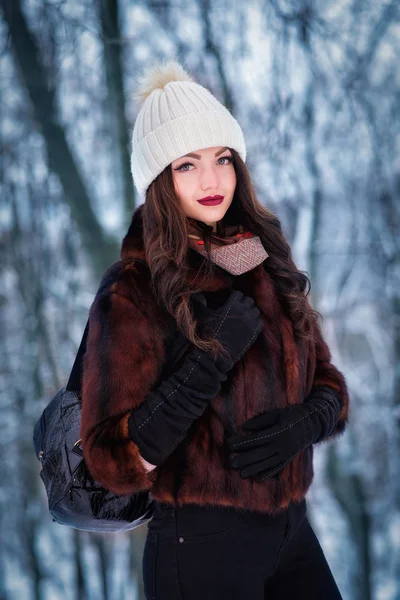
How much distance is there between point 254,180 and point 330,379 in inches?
45.3

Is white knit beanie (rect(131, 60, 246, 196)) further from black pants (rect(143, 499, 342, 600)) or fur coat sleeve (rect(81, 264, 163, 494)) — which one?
black pants (rect(143, 499, 342, 600))

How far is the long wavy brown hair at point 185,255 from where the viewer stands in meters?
1.42

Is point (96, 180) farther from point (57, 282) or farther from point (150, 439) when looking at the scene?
point (150, 439)

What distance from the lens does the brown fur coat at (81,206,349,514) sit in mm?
1344

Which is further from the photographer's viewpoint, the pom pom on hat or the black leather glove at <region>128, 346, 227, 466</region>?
the pom pom on hat

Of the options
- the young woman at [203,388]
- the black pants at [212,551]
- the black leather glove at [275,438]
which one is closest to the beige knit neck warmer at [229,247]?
the young woman at [203,388]

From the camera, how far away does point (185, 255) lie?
60.1 inches

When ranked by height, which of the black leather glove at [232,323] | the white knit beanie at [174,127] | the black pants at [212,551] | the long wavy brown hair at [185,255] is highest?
the white knit beanie at [174,127]

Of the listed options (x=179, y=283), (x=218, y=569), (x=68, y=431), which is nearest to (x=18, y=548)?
(x=68, y=431)

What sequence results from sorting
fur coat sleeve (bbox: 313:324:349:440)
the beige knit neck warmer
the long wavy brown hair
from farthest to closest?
fur coat sleeve (bbox: 313:324:349:440)
the beige knit neck warmer
the long wavy brown hair

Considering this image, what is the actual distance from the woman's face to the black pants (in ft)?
2.30

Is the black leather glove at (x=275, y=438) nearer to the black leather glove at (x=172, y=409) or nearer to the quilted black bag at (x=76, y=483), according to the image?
the black leather glove at (x=172, y=409)

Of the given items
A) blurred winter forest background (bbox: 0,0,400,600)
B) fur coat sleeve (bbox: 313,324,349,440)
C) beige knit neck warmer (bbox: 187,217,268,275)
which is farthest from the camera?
blurred winter forest background (bbox: 0,0,400,600)

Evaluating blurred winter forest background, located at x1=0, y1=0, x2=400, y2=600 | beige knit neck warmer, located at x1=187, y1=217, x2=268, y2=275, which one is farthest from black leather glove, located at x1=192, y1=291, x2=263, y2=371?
blurred winter forest background, located at x1=0, y1=0, x2=400, y2=600
